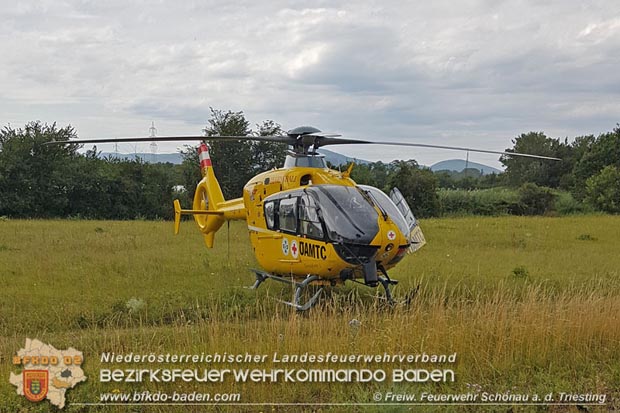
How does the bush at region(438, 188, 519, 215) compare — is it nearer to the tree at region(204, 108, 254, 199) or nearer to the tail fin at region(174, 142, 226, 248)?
the tree at region(204, 108, 254, 199)

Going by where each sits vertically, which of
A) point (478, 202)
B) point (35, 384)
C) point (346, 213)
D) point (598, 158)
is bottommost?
point (35, 384)

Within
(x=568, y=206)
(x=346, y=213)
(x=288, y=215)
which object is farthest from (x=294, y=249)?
(x=568, y=206)

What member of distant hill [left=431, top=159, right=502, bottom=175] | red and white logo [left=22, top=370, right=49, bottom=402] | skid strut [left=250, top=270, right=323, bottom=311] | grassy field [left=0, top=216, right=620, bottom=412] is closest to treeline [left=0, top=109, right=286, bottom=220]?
distant hill [left=431, top=159, right=502, bottom=175]

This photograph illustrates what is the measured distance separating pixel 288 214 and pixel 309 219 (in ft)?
2.06

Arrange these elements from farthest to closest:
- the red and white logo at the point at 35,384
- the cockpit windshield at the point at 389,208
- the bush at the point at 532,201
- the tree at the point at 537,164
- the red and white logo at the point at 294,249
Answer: the tree at the point at 537,164
the bush at the point at 532,201
the red and white logo at the point at 294,249
the cockpit windshield at the point at 389,208
the red and white logo at the point at 35,384

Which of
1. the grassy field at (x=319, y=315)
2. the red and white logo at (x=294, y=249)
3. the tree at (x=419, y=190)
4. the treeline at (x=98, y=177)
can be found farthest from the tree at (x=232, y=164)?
→ the red and white logo at (x=294, y=249)

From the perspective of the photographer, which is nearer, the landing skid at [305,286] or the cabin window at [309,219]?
the landing skid at [305,286]

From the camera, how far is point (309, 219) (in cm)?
1034

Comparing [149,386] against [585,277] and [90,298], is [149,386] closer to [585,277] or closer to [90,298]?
[90,298]

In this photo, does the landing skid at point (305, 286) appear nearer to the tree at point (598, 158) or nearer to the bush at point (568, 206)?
the bush at point (568, 206)

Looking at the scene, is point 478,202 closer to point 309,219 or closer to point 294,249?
point 294,249

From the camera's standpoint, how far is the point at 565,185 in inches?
2389

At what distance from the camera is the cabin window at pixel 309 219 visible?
1017 centimetres

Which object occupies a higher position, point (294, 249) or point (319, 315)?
point (294, 249)
